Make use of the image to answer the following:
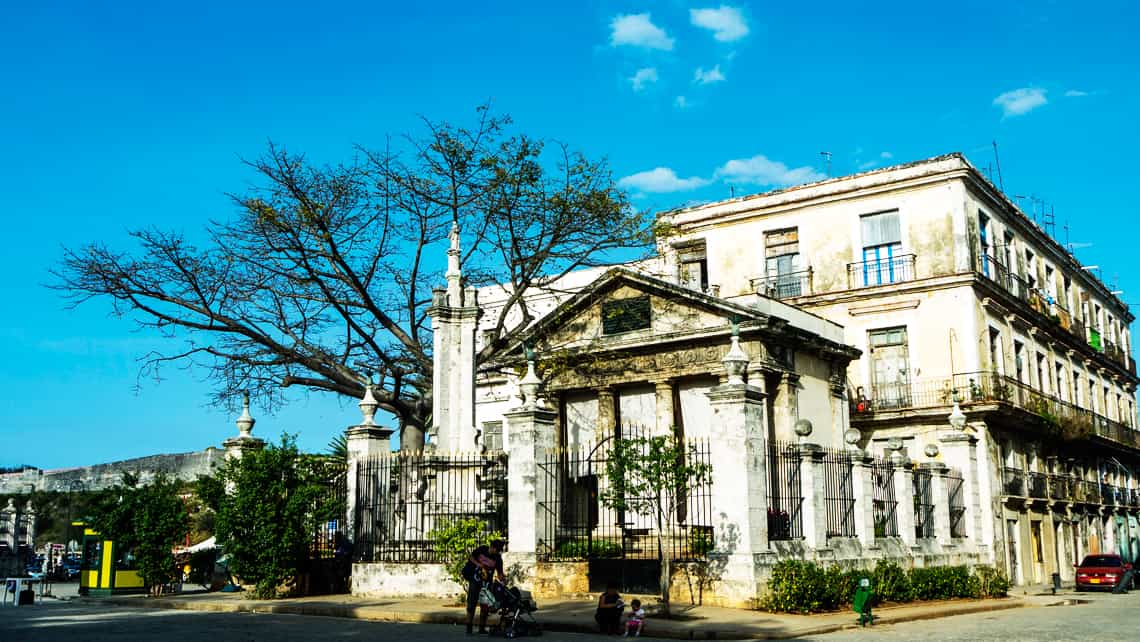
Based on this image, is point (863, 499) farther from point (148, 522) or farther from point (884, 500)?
point (148, 522)

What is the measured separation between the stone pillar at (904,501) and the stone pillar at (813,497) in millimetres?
3678

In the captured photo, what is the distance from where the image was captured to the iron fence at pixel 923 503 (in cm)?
2280

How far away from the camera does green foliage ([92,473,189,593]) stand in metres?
22.1

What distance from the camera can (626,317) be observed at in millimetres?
31297

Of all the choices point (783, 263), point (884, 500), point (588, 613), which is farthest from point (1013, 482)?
point (588, 613)

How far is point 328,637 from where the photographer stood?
13.7 metres

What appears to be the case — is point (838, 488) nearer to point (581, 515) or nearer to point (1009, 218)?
point (581, 515)

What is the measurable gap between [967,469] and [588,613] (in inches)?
488

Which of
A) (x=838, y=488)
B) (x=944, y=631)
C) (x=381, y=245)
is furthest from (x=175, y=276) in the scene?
(x=944, y=631)

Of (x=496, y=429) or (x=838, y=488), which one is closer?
(x=838, y=488)

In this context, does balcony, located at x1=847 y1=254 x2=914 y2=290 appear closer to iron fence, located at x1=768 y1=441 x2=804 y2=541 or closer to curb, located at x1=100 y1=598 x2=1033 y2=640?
curb, located at x1=100 y1=598 x2=1033 y2=640

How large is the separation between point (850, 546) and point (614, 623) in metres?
6.48

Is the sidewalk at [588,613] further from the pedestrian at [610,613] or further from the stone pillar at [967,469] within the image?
the stone pillar at [967,469]

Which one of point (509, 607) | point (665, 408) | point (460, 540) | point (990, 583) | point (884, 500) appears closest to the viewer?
point (509, 607)
